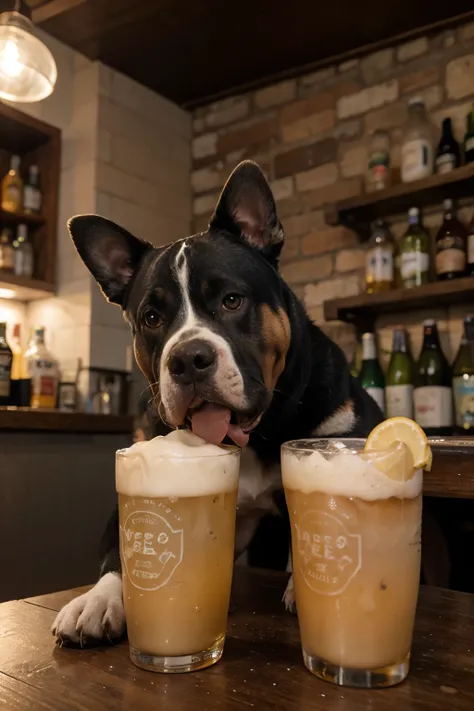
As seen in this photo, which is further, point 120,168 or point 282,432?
point 120,168

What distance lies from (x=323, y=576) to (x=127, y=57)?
3.27m

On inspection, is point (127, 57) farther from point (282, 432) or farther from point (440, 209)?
point (282, 432)

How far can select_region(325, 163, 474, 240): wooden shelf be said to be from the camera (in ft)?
8.26

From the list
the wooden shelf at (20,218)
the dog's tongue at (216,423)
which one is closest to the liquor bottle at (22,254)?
the wooden shelf at (20,218)

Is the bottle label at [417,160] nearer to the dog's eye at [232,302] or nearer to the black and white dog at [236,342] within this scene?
the black and white dog at [236,342]

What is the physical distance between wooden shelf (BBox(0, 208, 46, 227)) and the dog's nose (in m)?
2.33

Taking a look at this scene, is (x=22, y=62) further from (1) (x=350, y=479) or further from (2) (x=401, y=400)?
(1) (x=350, y=479)

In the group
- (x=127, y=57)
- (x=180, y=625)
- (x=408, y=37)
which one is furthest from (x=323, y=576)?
(x=127, y=57)

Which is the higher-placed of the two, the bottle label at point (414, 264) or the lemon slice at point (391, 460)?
the bottle label at point (414, 264)

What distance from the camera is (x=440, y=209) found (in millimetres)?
2771

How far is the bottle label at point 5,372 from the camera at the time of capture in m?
2.63

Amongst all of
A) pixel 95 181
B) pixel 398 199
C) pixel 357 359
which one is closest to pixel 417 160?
pixel 398 199

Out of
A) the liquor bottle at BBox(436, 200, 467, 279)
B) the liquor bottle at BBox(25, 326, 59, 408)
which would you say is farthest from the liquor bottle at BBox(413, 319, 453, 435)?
the liquor bottle at BBox(25, 326, 59, 408)

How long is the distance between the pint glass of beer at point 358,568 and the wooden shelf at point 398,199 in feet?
7.26
